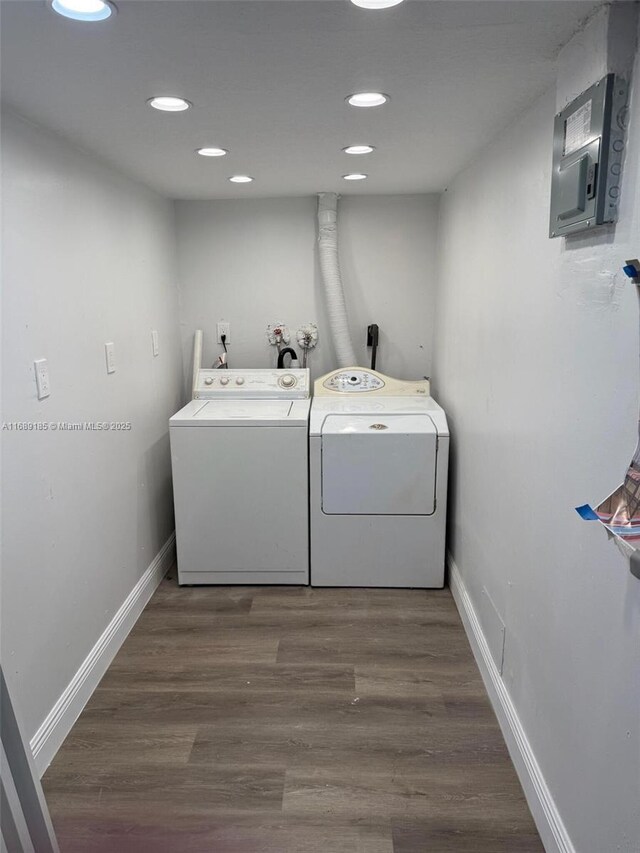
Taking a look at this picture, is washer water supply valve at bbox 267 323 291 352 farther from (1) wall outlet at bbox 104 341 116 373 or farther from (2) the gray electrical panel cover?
(2) the gray electrical panel cover

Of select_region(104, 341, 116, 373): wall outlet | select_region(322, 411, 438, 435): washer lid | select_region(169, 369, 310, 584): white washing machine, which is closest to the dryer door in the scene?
select_region(322, 411, 438, 435): washer lid

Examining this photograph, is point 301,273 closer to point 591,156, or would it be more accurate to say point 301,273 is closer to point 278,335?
point 278,335

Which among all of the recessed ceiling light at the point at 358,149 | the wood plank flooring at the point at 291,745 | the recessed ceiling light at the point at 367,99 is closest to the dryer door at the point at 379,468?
the wood plank flooring at the point at 291,745

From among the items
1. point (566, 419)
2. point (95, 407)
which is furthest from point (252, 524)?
point (566, 419)

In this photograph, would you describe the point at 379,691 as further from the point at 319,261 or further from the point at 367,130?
the point at 319,261

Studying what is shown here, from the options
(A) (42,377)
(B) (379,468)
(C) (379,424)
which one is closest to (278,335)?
(C) (379,424)

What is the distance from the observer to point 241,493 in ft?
9.09

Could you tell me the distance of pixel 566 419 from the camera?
1375 millimetres

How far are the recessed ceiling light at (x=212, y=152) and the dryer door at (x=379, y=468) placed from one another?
1.27 metres

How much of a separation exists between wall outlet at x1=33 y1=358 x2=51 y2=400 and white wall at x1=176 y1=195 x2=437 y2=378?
1.69 metres

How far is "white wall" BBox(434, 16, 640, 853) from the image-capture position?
3.63ft

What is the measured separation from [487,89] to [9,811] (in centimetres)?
209

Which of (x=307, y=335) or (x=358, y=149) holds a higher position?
(x=358, y=149)

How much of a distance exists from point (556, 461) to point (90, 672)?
1787 mm
